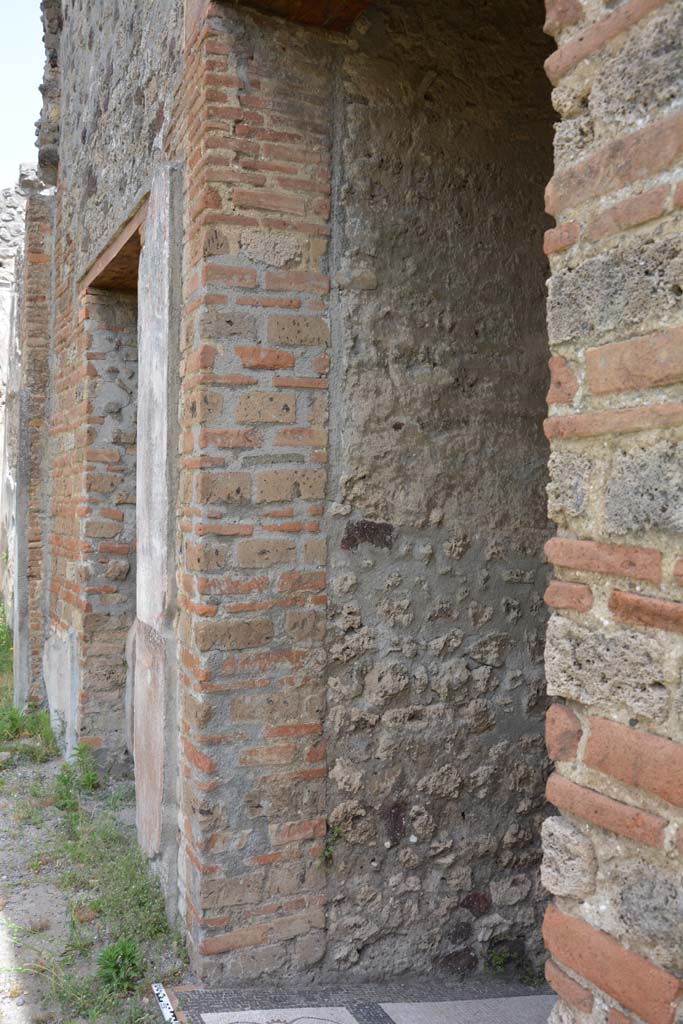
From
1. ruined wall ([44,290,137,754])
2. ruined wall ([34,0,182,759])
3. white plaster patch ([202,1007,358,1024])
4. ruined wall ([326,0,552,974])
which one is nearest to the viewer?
white plaster patch ([202,1007,358,1024])

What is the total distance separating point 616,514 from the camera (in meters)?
1.48

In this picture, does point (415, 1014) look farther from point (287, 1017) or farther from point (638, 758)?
point (638, 758)

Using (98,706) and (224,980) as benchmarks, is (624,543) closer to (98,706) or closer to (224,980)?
(224,980)

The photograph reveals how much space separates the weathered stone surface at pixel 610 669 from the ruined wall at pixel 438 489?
5.23ft

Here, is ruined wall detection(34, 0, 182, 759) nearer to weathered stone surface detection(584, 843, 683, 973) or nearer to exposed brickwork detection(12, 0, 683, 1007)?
exposed brickwork detection(12, 0, 683, 1007)

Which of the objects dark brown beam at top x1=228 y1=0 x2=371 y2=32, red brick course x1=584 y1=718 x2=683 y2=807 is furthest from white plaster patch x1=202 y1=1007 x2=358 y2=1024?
dark brown beam at top x1=228 y1=0 x2=371 y2=32

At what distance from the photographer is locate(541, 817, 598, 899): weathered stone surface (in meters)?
1.51

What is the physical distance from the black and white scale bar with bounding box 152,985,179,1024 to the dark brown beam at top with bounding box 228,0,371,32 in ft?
10.6

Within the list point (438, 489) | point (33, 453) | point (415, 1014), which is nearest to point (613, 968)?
point (415, 1014)

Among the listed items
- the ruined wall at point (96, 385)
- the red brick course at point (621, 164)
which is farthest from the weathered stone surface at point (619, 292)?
the ruined wall at point (96, 385)

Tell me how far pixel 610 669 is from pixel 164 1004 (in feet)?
6.77

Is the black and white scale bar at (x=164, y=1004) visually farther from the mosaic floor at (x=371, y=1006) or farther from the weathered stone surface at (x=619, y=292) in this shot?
the weathered stone surface at (x=619, y=292)

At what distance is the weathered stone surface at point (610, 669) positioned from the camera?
4.62ft

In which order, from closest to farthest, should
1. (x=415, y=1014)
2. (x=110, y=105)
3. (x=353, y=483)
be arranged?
1. (x=415, y=1014)
2. (x=353, y=483)
3. (x=110, y=105)
